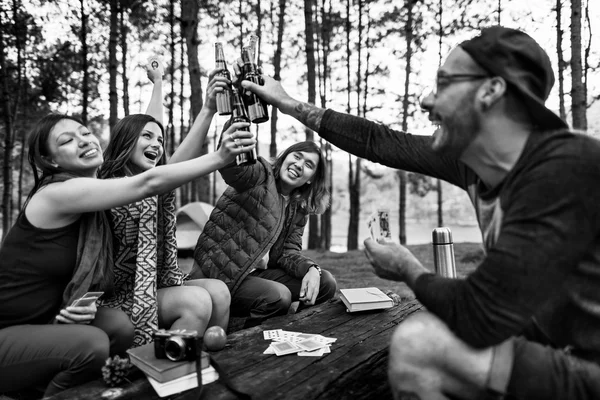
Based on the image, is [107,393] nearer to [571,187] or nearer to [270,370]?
[270,370]

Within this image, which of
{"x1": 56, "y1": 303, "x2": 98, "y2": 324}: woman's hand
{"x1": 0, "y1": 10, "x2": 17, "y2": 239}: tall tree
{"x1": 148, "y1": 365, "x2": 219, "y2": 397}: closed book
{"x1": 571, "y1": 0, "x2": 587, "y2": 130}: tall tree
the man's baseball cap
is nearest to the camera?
the man's baseball cap

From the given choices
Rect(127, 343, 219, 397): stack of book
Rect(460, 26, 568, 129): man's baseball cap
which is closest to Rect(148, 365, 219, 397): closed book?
Rect(127, 343, 219, 397): stack of book

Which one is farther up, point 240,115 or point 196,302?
point 240,115

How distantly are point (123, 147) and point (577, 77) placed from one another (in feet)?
22.5

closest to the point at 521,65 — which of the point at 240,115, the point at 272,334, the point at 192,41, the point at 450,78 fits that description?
the point at 450,78

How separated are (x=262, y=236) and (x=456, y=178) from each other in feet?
4.79

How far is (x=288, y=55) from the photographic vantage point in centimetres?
1509

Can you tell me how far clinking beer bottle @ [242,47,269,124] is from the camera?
2545 mm

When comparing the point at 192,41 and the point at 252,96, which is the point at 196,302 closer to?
the point at 252,96

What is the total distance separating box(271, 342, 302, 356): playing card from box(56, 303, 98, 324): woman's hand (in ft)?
2.88

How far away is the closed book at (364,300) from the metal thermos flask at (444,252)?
41 cm

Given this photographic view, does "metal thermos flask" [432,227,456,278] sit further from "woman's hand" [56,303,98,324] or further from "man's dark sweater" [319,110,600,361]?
"woman's hand" [56,303,98,324]

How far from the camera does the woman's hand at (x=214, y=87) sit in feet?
8.48

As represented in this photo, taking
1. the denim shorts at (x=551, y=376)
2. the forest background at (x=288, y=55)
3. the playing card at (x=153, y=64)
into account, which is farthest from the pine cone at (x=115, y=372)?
the forest background at (x=288, y=55)
